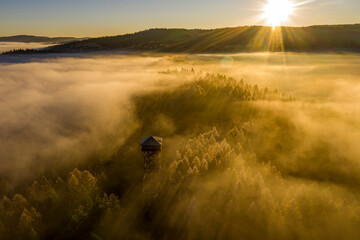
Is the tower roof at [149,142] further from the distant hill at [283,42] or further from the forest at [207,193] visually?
the distant hill at [283,42]

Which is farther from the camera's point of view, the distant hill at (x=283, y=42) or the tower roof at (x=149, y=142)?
the distant hill at (x=283, y=42)

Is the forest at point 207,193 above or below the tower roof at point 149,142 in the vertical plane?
below

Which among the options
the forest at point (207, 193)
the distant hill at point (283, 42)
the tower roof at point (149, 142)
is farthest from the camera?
the distant hill at point (283, 42)

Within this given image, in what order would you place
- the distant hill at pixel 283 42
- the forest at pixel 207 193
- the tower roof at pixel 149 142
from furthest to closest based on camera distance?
the distant hill at pixel 283 42 < the forest at pixel 207 193 < the tower roof at pixel 149 142

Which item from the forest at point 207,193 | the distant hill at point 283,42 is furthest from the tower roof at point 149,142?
the distant hill at point 283,42

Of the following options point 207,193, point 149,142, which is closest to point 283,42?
point 207,193

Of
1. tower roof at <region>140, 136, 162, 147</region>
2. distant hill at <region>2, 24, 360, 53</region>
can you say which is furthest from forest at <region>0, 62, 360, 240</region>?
distant hill at <region>2, 24, 360, 53</region>

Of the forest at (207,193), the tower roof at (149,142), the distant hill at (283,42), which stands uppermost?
Answer: the distant hill at (283,42)

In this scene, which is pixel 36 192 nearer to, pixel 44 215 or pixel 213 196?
pixel 44 215
